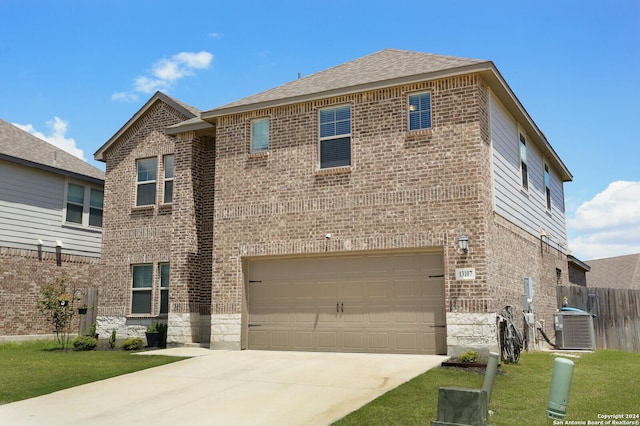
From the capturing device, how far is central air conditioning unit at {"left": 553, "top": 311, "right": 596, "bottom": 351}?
17.4 metres

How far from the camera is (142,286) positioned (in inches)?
760

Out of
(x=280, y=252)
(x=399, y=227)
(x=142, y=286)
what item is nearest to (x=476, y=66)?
(x=399, y=227)

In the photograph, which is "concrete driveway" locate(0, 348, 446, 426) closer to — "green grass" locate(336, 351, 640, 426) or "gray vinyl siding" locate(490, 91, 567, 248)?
"green grass" locate(336, 351, 640, 426)

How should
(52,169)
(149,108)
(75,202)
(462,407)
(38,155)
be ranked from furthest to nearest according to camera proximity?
(75,202) < (38,155) < (52,169) < (149,108) < (462,407)

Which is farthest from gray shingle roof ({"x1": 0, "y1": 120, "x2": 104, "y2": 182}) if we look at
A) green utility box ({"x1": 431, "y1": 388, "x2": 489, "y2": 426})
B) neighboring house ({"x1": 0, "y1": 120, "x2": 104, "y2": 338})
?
green utility box ({"x1": 431, "y1": 388, "x2": 489, "y2": 426})

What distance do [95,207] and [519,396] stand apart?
19.7 meters

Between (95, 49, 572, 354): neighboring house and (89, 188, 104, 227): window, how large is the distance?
627 cm

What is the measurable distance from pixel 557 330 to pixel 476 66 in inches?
339

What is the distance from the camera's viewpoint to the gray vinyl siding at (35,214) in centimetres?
2097

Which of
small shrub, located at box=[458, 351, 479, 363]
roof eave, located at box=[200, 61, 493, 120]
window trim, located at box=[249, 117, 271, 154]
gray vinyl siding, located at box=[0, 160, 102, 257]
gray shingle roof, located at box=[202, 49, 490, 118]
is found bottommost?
small shrub, located at box=[458, 351, 479, 363]

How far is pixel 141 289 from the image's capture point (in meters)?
19.2

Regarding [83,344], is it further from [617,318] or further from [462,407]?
[617,318]

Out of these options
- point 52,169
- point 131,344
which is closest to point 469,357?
point 131,344

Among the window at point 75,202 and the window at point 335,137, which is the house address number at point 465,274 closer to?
Result: the window at point 335,137
